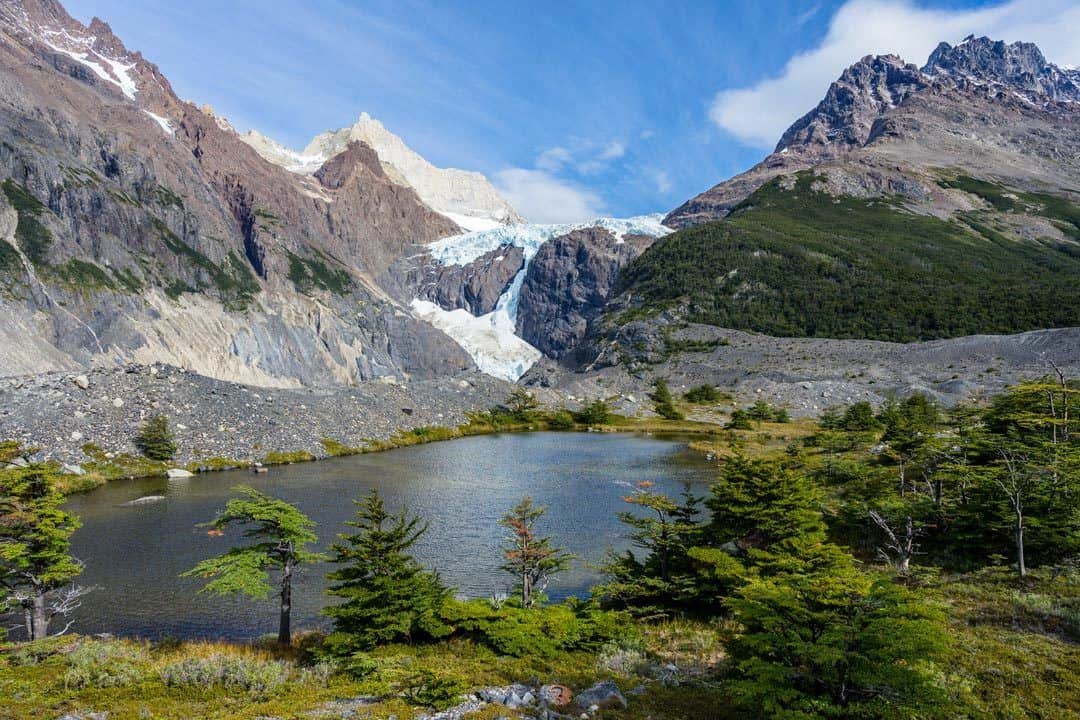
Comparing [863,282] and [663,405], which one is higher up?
[863,282]

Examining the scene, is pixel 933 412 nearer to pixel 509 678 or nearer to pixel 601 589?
pixel 601 589

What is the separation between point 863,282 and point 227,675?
17584 centimetres

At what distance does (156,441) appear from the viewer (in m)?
43.8

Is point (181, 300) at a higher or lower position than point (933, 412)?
higher

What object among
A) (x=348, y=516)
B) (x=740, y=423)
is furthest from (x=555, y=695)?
(x=740, y=423)

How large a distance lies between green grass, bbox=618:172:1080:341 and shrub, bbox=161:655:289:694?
146622mm

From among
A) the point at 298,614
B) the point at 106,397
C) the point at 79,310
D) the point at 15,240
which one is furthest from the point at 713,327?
the point at 15,240

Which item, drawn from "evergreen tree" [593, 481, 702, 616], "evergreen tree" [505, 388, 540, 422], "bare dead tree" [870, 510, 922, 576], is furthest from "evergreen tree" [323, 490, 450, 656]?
"evergreen tree" [505, 388, 540, 422]

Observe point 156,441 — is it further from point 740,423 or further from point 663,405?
point 663,405

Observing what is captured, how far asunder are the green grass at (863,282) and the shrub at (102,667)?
14773 cm

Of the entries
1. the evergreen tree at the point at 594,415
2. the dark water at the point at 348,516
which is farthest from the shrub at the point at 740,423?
the dark water at the point at 348,516

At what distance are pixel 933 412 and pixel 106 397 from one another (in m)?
71.6

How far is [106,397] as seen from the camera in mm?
46094

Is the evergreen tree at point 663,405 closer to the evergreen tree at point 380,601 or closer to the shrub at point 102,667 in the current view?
the evergreen tree at point 380,601
